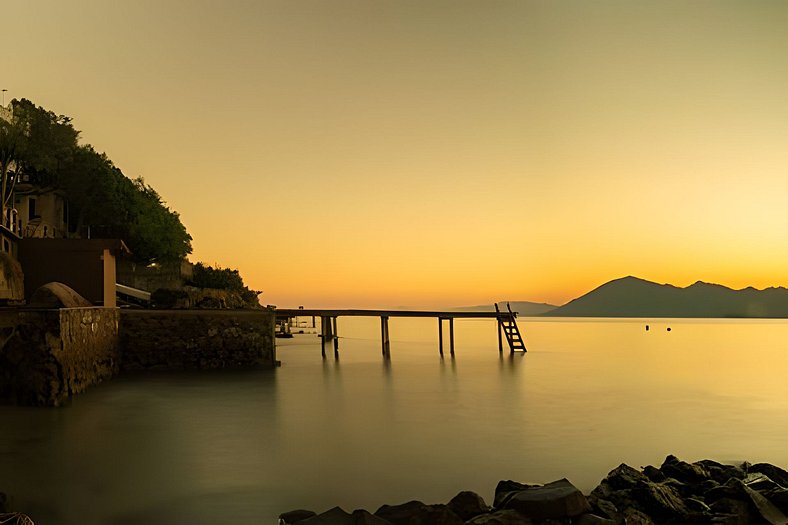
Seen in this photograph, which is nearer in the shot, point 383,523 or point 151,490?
point 383,523

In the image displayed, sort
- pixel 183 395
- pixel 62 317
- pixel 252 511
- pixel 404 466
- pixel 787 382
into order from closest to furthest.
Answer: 1. pixel 252 511
2. pixel 404 466
3. pixel 62 317
4. pixel 183 395
5. pixel 787 382

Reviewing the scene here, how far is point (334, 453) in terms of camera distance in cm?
1492

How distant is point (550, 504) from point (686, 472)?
3.81m

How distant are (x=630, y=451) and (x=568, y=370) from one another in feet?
75.4

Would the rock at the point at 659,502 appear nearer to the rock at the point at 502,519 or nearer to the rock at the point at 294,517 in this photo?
the rock at the point at 502,519

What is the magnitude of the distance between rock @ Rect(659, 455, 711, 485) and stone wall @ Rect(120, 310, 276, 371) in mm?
20691

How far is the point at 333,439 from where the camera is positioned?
16.6 meters

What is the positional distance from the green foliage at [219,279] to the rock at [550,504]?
45.4 meters

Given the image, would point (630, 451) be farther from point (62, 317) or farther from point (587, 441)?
point (62, 317)

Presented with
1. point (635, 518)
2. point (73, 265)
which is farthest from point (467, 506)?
point (73, 265)

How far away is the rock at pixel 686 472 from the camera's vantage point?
1077 cm

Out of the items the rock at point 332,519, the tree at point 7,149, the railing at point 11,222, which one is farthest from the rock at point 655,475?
the tree at point 7,149

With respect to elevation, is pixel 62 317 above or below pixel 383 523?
above

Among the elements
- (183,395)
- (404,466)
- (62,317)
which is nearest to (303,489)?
(404,466)
